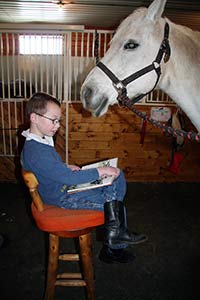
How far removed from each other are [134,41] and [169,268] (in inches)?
60.3

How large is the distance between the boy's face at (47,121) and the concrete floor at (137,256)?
1028mm

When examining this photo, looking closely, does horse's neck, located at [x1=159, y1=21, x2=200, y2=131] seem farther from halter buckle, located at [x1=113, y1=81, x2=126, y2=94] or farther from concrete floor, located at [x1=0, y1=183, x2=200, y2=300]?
concrete floor, located at [x1=0, y1=183, x2=200, y2=300]

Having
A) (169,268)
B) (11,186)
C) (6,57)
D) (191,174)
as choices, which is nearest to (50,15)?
(6,57)

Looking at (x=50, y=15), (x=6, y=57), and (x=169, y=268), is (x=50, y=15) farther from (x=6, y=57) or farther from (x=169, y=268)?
(x=169, y=268)

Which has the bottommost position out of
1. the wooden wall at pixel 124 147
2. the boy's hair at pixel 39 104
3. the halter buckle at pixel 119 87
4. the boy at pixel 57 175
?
the wooden wall at pixel 124 147

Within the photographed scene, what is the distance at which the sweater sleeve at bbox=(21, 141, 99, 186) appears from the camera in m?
1.24

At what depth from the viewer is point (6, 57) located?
3.17 m

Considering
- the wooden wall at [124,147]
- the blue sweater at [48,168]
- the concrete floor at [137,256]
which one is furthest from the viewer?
the wooden wall at [124,147]

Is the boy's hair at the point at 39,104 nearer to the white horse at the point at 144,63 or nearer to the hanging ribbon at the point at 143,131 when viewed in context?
the white horse at the point at 144,63

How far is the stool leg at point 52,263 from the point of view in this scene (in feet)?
4.45

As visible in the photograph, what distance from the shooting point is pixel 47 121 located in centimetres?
131

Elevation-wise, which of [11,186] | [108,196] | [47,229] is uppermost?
[108,196]

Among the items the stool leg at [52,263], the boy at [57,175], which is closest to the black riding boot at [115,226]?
the boy at [57,175]


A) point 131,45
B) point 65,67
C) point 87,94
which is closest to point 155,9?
point 131,45
